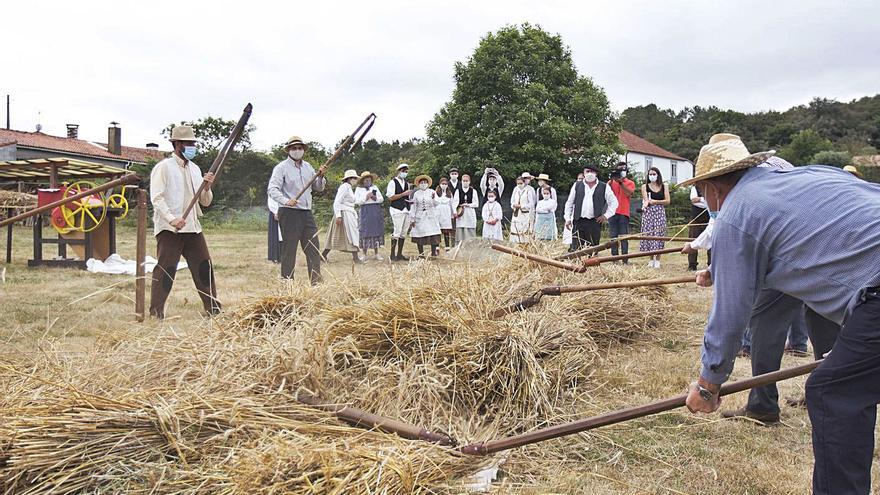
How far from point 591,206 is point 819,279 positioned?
315 inches

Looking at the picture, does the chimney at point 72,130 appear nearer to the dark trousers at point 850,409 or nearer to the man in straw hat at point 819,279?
the man in straw hat at point 819,279

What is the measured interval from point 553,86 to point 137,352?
69.1ft

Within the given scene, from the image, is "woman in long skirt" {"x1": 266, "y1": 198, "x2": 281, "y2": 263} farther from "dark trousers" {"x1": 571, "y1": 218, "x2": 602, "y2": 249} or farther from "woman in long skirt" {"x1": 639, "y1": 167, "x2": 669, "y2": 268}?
"woman in long skirt" {"x1": 639, "y1": 167, "x2": 669, "y2": 268}

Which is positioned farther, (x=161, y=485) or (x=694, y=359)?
(x=694, y=359)

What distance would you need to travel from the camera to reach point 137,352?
3182 mm

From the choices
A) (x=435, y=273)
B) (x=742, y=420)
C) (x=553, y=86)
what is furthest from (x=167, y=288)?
(x=553, y=86)

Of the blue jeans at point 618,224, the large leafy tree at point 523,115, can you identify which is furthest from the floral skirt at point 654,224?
the large leafy tree at point 523,115

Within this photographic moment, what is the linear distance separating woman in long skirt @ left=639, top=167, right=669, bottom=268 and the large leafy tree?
10892mm

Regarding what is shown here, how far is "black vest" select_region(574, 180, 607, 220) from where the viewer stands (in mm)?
9977

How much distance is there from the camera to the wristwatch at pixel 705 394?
2.26 m

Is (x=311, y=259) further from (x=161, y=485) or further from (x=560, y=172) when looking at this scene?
(x=560, y=172)

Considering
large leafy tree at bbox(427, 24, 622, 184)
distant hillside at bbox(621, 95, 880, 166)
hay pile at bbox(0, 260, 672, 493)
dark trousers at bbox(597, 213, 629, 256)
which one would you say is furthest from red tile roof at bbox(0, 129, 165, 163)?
distant hillside at bbox(621, 95, 880, 166)

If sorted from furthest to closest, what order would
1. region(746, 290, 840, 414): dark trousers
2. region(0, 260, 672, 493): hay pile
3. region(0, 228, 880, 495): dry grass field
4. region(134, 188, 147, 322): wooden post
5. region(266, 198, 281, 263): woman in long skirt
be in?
region(266, 198, 281, 263): woman in long skirt
region(134, 188, 147, 322): wooden post
region(746, 290, 840, 414): dark trousers
region(0, 228, 880, 495): dry grass field
region(0, 260, 672, 493): hay pile

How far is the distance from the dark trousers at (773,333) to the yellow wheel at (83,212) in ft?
29.8
